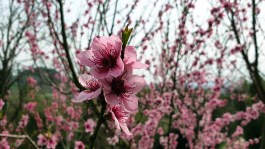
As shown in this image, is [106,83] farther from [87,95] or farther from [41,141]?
[41,141]

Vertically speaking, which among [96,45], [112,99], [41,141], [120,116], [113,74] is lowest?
[41,141]

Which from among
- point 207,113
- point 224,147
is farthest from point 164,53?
point 224,147

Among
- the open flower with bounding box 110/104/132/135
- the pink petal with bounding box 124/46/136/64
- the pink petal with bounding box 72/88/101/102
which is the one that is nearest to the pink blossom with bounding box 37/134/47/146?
the open flower with bounding box 110/104/132/135

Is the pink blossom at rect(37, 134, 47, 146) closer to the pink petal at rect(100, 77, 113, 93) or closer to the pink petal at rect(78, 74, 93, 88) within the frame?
the pink petal at rect(78, 74, 93, 88)

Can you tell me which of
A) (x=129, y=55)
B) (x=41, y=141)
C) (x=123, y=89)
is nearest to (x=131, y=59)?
(x=129, y=55)

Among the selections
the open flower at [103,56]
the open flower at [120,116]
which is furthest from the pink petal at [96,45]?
the open flower at [120,116]

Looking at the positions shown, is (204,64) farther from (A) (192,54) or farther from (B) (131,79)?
(B) (131,79)
